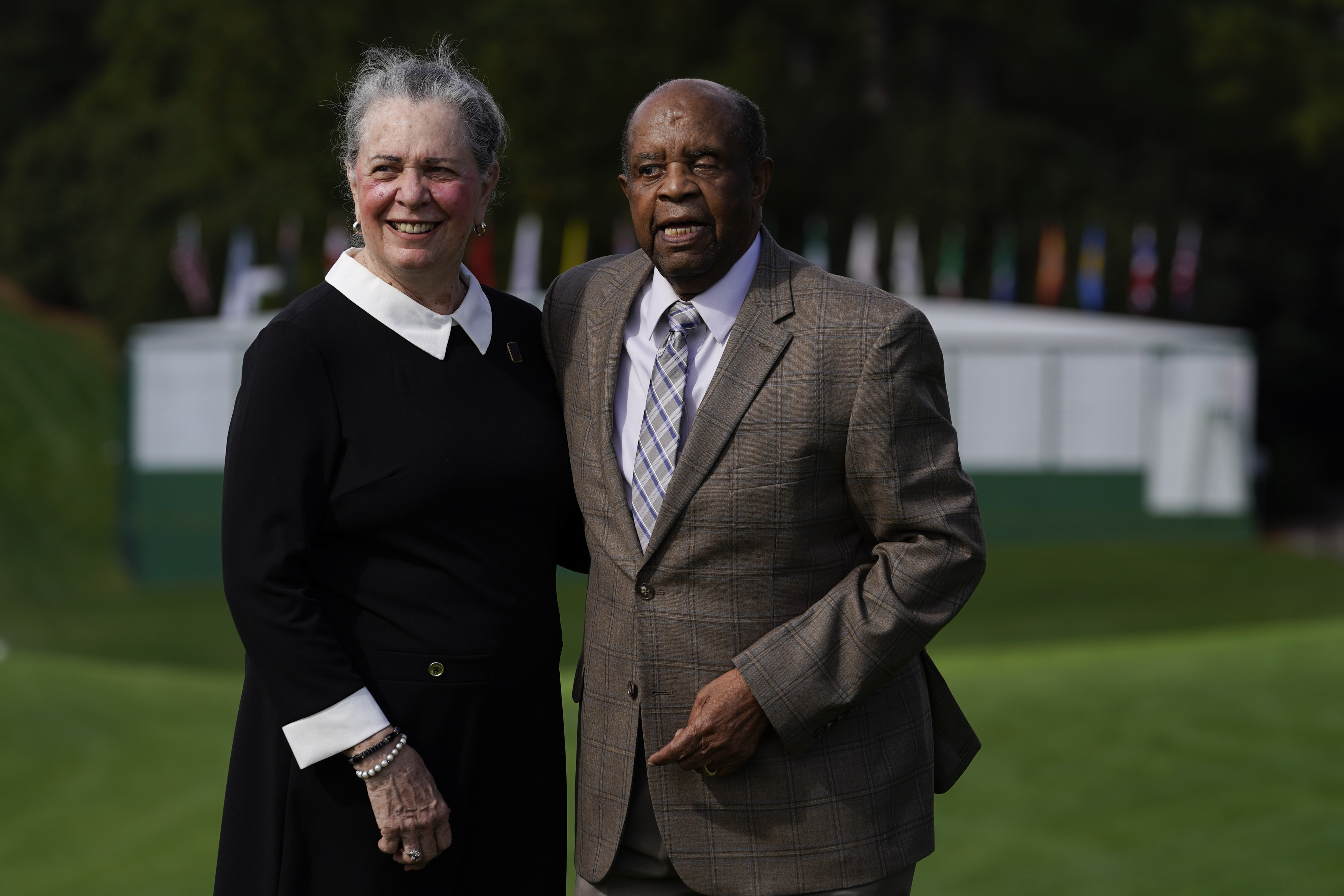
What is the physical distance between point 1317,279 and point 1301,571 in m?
9.65

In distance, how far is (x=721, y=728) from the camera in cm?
235

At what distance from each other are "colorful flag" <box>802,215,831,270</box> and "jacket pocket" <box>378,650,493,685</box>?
49.2ft

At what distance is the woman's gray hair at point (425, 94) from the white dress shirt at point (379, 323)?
20cm

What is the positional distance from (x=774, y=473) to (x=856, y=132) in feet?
65.0

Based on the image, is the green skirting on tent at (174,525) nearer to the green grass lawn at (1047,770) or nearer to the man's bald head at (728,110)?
the green grass lawn at (1047,770)

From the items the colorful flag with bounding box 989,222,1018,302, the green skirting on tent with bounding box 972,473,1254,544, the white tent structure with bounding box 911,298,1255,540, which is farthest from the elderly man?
the colorful flag with bounding box 989,222,1018,302

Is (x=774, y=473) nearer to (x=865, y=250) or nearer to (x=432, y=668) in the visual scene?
(x=432, y=668)

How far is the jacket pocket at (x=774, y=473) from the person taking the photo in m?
2.34

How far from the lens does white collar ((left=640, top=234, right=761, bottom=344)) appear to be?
8.01ft

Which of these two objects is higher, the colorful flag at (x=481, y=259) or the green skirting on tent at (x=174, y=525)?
the colorful flag at (x=481, y=259)

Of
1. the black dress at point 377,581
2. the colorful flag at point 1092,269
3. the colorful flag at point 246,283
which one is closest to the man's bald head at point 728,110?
the black dress at point 377,581

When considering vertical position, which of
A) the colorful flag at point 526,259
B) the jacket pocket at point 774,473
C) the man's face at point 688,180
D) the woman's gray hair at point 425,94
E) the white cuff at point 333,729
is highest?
the woman's gray hair at point 425,94

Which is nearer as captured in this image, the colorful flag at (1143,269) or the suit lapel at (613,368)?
the suit lapel at (613,368)

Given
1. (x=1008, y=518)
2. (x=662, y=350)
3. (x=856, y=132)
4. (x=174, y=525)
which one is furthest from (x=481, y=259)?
(x=662, y=350)
